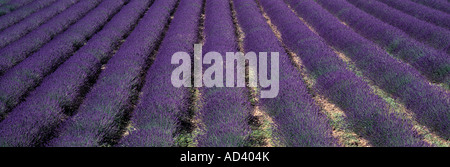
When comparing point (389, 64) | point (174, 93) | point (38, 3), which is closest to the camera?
point (174, 93)

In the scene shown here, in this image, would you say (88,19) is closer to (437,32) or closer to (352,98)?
(352,98)

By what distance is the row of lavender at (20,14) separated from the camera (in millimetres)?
8039

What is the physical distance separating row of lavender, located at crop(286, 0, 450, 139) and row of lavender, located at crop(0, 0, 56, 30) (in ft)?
27.8

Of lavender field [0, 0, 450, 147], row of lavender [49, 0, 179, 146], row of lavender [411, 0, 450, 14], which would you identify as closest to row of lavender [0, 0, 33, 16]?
lavender field [0, 0, 450, 147]

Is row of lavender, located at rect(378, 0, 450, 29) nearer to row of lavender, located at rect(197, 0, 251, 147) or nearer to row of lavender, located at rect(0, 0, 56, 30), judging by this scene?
row of lavender, located at rect(197, 0, 251, 147)

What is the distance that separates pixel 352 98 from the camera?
3445 mm

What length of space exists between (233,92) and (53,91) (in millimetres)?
2355

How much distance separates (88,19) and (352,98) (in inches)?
271

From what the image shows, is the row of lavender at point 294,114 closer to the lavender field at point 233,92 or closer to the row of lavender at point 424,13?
the lavender field at point 233,92

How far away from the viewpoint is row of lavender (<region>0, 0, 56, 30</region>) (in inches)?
316

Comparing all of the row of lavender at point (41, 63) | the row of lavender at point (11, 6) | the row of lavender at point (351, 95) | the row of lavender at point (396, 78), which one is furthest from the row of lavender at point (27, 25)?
the row of lavender at point (396, 78)

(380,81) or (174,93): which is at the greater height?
(174,93)

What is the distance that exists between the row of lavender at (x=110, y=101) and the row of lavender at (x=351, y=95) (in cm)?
227

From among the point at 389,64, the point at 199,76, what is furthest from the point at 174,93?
the point at 389,64
